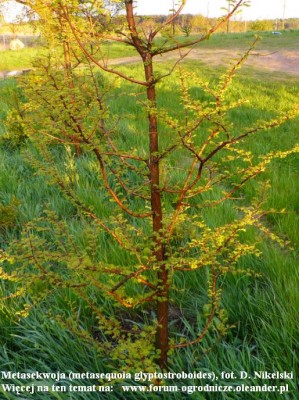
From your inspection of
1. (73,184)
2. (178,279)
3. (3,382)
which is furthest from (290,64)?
(3,382)

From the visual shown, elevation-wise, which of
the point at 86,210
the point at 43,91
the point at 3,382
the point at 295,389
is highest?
the point at 43,91

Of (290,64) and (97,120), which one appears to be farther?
(290,64)

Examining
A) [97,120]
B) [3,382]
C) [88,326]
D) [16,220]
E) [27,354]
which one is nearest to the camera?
[97,120]

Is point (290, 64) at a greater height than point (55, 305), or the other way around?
point (290, 64)

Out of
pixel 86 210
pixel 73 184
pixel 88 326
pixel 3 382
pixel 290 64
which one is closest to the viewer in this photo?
pixel 86 210

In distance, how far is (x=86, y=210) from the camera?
185 cm

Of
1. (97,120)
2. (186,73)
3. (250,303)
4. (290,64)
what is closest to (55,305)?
(250,303)

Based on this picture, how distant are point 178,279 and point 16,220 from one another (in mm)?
1698

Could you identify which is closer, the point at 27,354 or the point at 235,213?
the point at 27,354

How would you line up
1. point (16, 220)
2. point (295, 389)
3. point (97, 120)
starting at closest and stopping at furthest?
1. point (97, 120)
2. point (295, 389)
3. point (16, 220)

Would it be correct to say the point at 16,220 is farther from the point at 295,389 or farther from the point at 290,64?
the point at 290,64

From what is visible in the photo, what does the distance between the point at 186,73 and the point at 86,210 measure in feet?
2.59

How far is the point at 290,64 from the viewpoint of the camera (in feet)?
54.5

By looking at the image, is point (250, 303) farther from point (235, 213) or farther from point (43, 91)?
point (43, 91)
